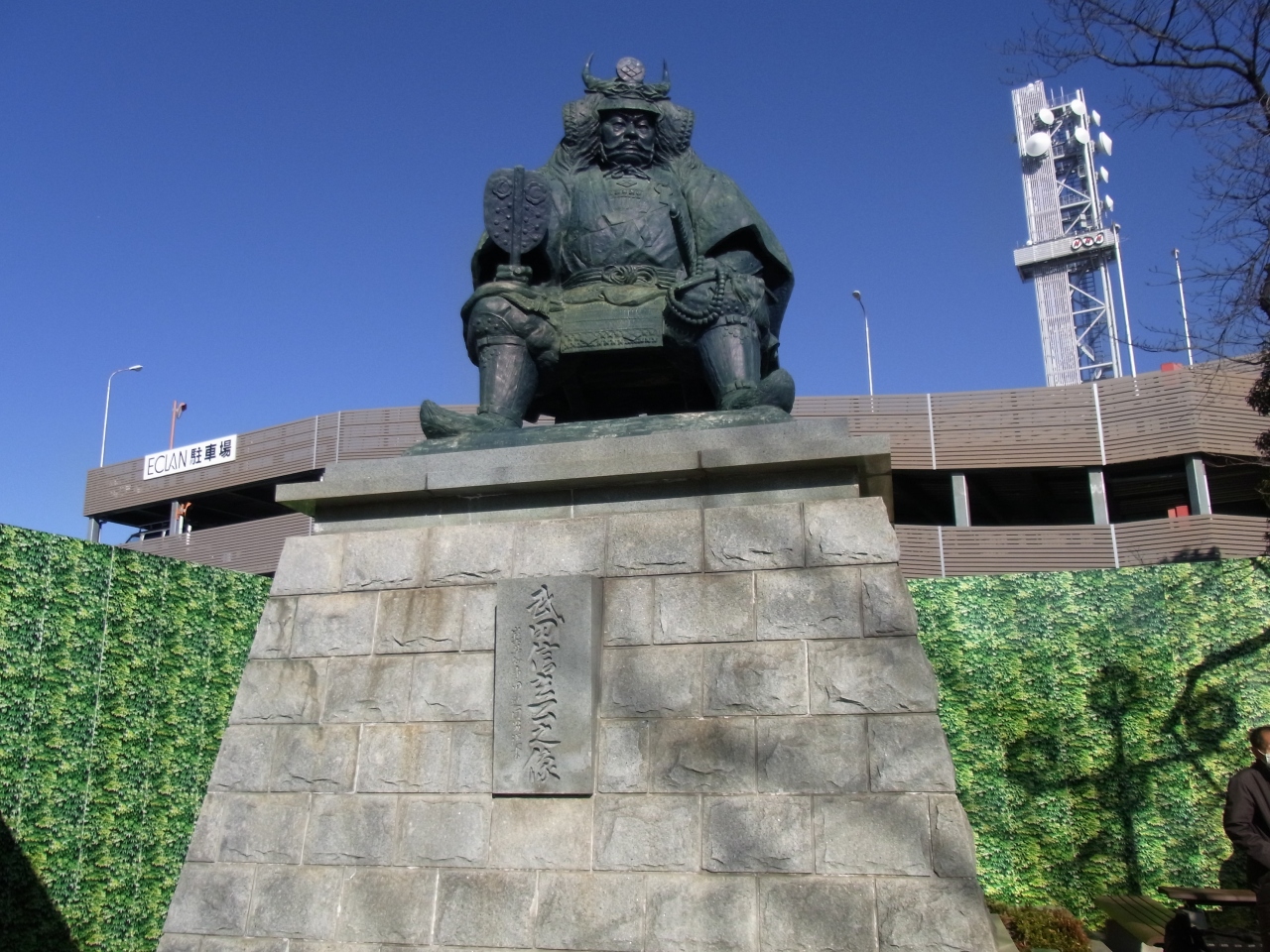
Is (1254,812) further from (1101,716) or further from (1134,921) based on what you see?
(1101,716)

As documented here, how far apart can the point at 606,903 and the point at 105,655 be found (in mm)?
6006

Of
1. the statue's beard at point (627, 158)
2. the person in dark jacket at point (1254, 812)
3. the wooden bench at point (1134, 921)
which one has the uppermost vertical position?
the statue's beard at point (627, 158)

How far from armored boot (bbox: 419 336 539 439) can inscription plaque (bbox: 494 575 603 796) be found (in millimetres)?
1087

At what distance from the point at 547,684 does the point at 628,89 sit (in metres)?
3.43

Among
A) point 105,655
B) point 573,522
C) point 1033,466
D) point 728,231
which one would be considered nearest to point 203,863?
point 573,522

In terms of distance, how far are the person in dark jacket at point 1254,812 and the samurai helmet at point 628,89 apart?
4.81 meters

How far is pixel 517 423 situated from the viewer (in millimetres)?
5383

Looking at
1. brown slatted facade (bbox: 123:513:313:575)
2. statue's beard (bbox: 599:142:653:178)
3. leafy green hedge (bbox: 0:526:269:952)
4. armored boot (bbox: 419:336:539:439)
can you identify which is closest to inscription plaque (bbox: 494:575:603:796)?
armored boot (bbox: 419:336:539:439)

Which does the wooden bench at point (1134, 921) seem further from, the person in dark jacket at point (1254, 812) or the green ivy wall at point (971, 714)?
the person in dark jacket at point (1254, 812)

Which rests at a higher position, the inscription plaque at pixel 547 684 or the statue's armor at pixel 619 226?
the statue's armor at pixel 619 226

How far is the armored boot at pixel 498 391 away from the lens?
5312 millimetres

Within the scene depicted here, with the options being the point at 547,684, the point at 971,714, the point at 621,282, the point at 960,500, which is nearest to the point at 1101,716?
the point at 971,714

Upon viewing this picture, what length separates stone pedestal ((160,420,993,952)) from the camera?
3.91m

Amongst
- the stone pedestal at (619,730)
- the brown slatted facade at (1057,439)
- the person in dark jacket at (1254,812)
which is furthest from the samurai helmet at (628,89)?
the brown slatted facade at (1057,439)
